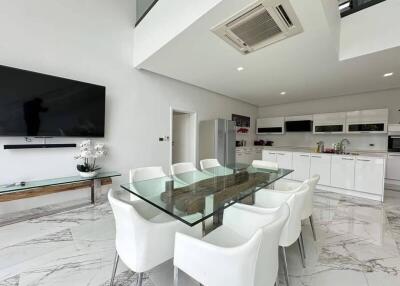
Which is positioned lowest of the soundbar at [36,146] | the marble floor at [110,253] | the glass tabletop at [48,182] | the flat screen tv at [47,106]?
the marble floor at [110,253]

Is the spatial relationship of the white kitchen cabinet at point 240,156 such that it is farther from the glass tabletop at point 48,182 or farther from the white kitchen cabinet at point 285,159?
the glass tabletop at point 48,182

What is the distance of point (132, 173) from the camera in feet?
7.33

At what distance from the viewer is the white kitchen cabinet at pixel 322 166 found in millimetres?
4105

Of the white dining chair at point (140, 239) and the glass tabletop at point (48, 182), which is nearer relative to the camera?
the white dining chair at point (140, 239)

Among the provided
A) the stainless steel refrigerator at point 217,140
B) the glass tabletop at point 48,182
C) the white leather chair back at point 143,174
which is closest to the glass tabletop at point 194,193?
the white leather chair back at point 143,174

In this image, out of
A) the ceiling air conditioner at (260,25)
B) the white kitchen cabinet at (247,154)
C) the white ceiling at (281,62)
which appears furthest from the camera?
the white kitchen cabinet at (247,154)

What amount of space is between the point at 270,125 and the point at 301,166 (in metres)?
2.57

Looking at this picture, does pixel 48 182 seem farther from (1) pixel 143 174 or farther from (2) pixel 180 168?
(2) pixel 180 168

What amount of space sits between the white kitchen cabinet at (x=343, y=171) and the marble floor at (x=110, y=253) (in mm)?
1093

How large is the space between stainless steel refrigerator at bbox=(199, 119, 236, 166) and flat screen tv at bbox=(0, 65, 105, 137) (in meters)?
2.57

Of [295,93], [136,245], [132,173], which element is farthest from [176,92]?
[136,245]

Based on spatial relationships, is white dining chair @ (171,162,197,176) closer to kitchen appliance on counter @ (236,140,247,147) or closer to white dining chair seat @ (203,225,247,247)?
white dining chair seat @ (203,225,247,247)

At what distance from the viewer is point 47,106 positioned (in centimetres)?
266

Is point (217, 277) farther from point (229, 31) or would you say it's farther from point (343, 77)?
point (343, 77)
